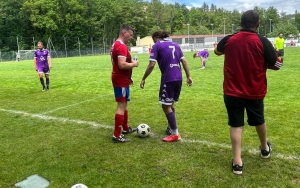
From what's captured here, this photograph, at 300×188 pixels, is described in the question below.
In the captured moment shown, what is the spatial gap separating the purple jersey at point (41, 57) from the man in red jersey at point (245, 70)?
9599 millimetres

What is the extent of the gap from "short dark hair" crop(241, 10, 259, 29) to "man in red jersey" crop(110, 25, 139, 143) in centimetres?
200

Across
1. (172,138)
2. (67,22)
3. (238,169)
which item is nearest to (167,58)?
(172,138)

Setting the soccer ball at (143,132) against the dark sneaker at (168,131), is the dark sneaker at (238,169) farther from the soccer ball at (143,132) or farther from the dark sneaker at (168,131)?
the soccer ball at (143,132)

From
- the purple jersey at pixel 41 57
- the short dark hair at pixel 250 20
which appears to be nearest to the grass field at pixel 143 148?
the short dark hair at pixel 250 20

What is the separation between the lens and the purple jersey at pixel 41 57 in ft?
38.4

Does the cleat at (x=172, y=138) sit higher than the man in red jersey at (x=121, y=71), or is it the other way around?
the man in red jersey at (x=121, y=71)

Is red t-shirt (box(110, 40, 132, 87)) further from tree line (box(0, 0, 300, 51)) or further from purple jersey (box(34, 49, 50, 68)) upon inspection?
tree line (box(0, 0, 300, 51))

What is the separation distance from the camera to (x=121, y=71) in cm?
513

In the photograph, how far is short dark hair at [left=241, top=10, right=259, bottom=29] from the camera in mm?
3580

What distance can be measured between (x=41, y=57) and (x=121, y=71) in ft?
25.5

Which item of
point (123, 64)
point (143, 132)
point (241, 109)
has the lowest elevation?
point (143, 132)

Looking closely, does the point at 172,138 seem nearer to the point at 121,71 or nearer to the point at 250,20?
the point at 121,71

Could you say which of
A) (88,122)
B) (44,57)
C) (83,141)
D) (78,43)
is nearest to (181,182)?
(83,141)

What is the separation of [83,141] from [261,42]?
137 inches
